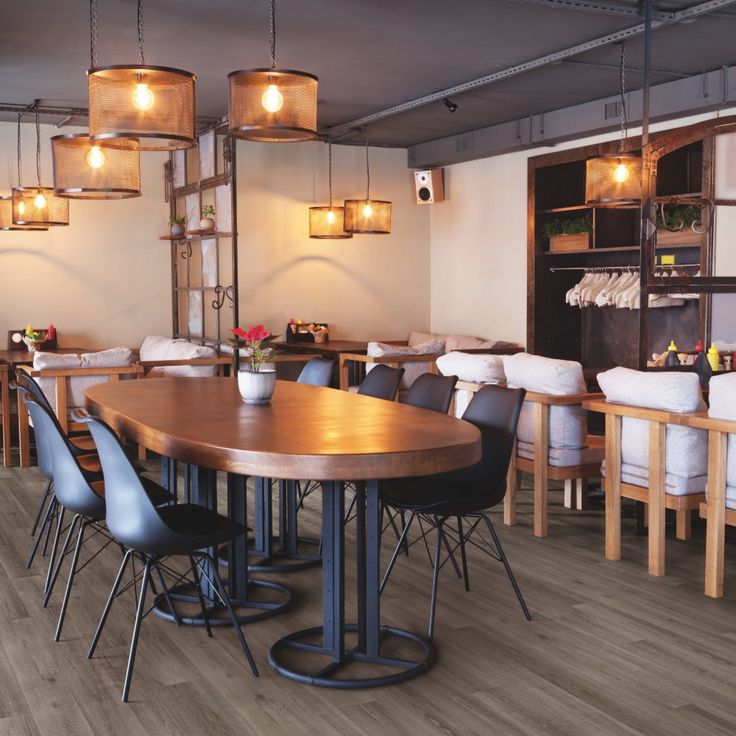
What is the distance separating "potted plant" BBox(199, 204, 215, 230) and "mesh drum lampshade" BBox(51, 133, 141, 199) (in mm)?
3047

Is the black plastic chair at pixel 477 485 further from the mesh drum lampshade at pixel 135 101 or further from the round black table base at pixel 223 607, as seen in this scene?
the mesh drum lampshade at pixel 135 101

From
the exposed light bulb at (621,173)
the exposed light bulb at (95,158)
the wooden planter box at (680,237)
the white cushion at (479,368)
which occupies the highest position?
the exposed light bulb at (621,173)

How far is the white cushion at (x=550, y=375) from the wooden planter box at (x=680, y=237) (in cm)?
269

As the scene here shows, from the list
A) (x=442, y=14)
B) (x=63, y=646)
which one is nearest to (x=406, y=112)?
(x=442, y=14)

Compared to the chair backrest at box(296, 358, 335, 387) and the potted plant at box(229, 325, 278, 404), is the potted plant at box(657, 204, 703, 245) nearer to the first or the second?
the chair backrest at box(296, 358, 335, 387)

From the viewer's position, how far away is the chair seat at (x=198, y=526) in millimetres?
3375

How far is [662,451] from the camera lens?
4.62 m

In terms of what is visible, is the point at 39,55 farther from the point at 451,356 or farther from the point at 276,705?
the point at 276,705

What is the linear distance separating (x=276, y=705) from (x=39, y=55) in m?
5.08

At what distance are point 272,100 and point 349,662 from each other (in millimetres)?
2535

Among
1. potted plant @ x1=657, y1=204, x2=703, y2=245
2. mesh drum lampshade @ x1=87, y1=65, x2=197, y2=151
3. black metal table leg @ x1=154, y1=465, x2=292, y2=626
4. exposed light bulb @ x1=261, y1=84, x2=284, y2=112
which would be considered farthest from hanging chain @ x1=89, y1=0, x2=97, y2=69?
potted plant @ x1=657, y1=204, x2=703, y2=245

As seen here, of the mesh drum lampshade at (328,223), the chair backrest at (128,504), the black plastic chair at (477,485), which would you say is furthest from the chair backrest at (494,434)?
the mesh drum lampshade at (328,223)

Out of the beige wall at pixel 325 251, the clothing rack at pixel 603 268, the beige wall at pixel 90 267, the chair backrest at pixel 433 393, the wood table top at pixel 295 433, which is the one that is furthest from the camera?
the beige wall at pixel 325 251

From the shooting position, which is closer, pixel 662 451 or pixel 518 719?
pixel 518 719
